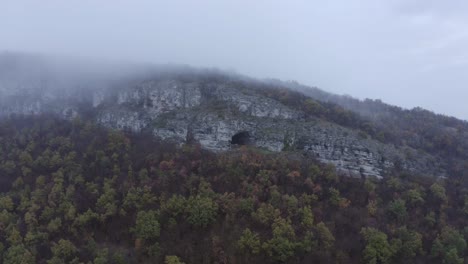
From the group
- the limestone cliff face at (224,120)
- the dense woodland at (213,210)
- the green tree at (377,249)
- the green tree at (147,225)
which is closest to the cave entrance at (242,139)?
the limestone cliff face at (224,120)

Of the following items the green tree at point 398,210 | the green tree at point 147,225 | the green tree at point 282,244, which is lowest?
the green tree at point 147,225

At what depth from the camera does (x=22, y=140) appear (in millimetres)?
98375

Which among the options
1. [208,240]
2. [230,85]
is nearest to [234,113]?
[230,85]

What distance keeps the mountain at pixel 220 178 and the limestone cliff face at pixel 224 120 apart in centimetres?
35

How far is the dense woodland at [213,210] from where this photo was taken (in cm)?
6500

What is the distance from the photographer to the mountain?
65.9 meters

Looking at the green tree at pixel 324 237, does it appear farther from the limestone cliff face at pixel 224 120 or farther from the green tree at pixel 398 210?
the limestone cliff face at pixel 224 120

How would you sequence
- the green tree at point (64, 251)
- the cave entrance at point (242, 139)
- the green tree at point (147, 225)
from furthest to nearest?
the cave entrance at point (242, 139)
the green tree at point (147, 225)
the green tree at point (64, 251)

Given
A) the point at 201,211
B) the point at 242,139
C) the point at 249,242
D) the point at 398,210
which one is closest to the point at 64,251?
the point at 201,211

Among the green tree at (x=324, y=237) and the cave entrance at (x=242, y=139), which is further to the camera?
the cave entrance at (x=242, y=139)

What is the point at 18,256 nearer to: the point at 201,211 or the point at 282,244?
the point at 201,211

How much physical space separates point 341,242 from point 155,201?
3365 centimetres

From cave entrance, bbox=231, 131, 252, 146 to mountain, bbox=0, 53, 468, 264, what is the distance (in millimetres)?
495

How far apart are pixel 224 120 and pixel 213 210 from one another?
105 feet
